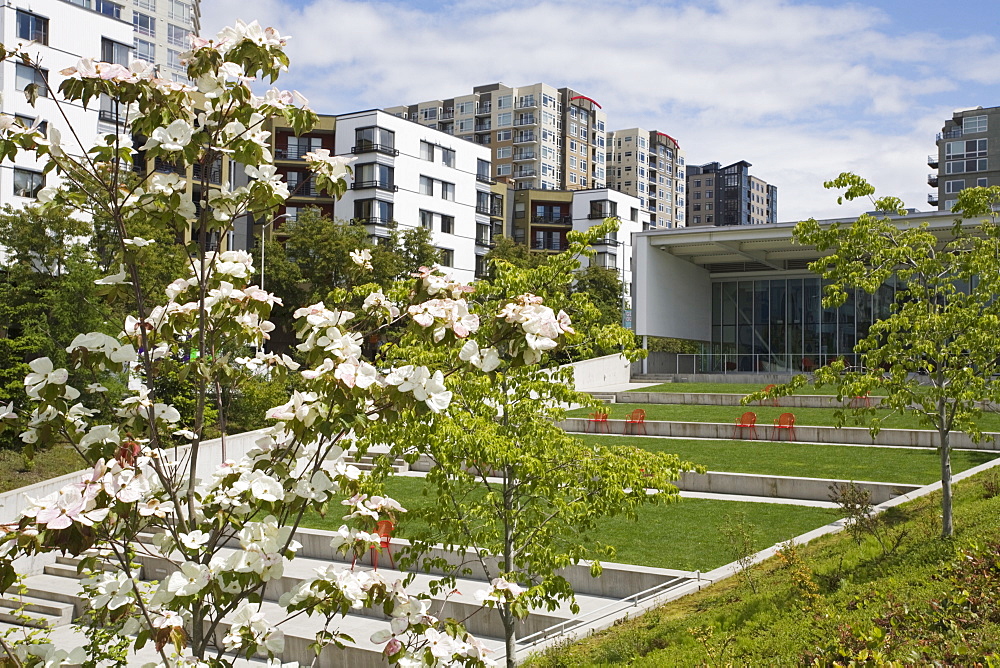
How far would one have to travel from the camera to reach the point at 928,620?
616 centimetres

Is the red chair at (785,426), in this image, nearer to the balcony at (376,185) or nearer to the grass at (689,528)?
the grass at (689,528)

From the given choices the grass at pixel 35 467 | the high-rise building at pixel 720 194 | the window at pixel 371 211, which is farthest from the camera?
the high-rise building at pixel 720 194

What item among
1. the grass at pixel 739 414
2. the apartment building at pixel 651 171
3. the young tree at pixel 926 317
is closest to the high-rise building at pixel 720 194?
the apartment building at pixel 651 171

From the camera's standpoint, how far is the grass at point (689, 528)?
1338 centimetres

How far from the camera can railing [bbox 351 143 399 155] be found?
56.9 metres

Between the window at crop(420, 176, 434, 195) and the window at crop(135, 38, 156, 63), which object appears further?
the window at crop(135, 38, 156, 63)

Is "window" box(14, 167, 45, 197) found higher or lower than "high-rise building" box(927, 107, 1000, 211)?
lower

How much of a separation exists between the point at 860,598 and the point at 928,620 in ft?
5.95

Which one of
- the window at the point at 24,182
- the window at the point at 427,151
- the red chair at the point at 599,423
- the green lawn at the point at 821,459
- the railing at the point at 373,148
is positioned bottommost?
the green lawn at the point at 821,459

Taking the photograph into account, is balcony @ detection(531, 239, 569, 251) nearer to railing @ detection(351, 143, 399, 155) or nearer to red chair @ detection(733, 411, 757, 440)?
railing @ detection(351, 143, 399, 155)

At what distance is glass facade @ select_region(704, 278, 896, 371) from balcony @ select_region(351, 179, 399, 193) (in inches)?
894

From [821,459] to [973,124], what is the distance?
92753 millimetres

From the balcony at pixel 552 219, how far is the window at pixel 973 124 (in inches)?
2006

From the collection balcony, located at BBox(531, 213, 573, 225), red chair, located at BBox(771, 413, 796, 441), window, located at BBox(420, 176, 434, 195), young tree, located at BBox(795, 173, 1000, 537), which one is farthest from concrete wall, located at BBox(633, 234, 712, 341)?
balcony, located at BBox(531, 213, 573, 225)
